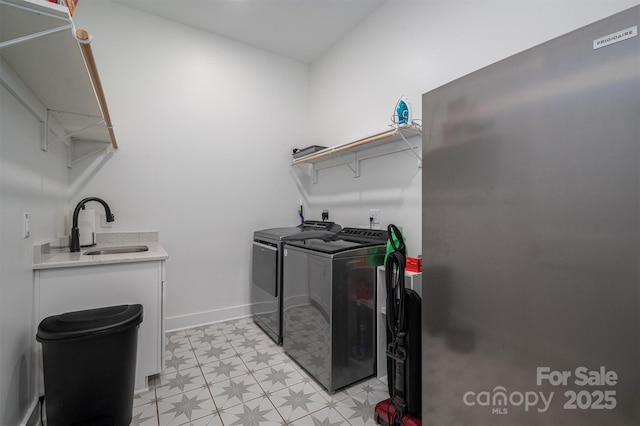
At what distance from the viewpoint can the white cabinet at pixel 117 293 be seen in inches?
58.8

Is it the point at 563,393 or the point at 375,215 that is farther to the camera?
the point at 375,215

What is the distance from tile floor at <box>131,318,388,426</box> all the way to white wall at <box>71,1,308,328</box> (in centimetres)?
76

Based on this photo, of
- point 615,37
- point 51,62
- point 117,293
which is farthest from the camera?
point 117,293

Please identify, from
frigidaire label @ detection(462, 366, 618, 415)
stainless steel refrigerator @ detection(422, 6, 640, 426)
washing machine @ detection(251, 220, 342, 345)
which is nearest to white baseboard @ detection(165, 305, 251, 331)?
washing machine @ detection(251, 220, 342, 345)

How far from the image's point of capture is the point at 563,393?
74cm

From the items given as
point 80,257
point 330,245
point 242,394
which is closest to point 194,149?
point 80,257

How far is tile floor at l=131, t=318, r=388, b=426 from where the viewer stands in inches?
60.4

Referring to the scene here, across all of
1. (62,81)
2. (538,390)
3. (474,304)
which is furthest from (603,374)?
(62,81)

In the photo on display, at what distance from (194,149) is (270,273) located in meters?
1.47

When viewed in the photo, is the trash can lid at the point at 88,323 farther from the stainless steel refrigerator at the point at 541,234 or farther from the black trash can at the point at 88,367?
the stainless steel refrigerator at the point at 541,234

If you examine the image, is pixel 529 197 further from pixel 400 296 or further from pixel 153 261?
pixel 153 261

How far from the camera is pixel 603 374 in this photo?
0.68m

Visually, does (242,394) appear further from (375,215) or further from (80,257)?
(375,215)

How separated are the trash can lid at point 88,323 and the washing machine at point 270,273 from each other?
3.68 ft
